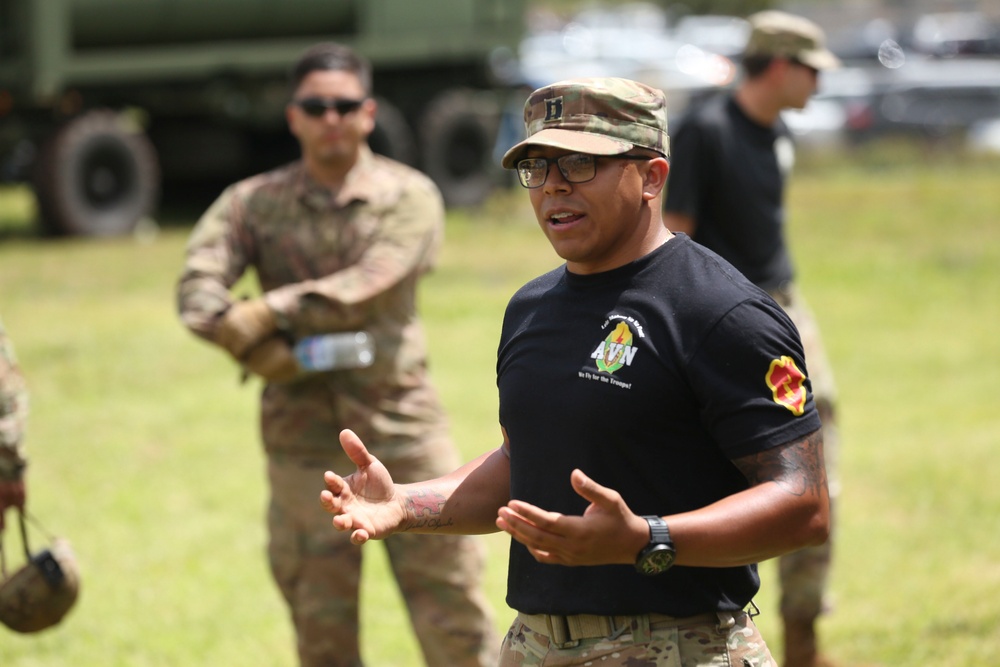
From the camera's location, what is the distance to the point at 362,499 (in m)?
3.29

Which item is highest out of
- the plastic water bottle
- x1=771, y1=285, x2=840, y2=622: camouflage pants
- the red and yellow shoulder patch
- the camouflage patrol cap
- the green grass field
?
the camouflage patrol cap

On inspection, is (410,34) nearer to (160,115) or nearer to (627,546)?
(160,115)

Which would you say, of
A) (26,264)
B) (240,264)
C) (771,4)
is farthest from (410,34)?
(771,4)

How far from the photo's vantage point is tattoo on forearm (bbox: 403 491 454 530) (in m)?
3.36

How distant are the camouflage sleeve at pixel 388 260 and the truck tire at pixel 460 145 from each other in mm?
14255

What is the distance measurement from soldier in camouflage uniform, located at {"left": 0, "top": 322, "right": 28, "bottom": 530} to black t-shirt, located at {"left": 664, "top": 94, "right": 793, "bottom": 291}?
2.45 meters

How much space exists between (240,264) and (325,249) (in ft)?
1.00

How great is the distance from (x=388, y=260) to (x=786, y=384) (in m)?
2.43

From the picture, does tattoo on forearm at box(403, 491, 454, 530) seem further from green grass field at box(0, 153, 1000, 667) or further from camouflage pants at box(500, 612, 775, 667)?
green grass field at box(0, 153, 1000, 667)

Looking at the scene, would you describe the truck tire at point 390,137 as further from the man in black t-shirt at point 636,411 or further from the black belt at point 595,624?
the black belt at point 595,624

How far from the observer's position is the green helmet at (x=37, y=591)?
189 inches

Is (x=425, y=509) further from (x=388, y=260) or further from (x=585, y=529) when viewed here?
(x=388, y=260)

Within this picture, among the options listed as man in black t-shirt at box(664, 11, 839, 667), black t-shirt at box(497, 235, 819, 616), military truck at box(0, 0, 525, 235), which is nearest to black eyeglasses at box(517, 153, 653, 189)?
black t-shirt at box(497, 235, 819, 616)

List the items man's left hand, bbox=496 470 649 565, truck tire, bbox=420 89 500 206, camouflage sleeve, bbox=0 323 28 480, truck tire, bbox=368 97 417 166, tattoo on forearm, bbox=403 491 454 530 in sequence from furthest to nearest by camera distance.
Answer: truck tire, bbox=420 89 500 206, truck tire, bbox=368 97 417 166, camouflage sleeve, bbox=0 323 28 480, tattoo on forearm, bbox=403 491 454 530, man's left hand, bbox=496 470 649 565
